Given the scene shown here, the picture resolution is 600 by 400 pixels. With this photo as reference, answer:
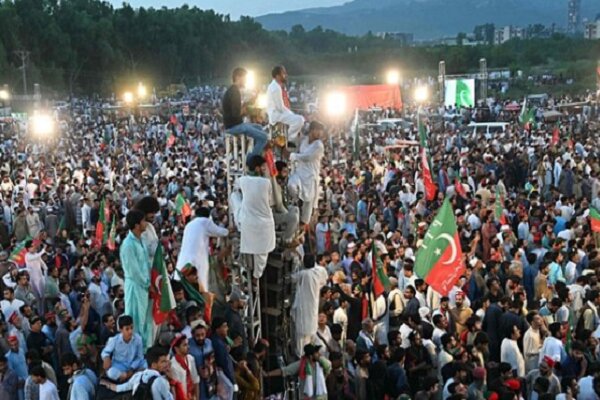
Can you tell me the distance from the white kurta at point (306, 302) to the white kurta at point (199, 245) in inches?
37.1

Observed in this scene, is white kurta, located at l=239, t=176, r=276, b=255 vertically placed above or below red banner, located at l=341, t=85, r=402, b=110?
above

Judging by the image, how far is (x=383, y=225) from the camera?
13312 millimetres

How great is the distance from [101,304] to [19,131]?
25.0 meters

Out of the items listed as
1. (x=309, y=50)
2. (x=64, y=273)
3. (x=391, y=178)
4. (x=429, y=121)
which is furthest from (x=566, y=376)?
(x=309, y=50)

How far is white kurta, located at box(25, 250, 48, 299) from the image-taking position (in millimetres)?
10586

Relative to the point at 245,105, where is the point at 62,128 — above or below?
below

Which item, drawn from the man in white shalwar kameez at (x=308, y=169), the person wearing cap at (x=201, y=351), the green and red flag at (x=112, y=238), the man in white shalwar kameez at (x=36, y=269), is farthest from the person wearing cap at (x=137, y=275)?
the green and red flag at (x=112, y=238)

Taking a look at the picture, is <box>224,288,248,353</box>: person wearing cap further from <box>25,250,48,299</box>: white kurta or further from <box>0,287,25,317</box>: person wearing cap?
<box>25,250,48,299</box>: white kurta

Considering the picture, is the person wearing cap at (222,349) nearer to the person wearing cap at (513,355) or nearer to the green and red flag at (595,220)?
the person wearing cap at (513,355)

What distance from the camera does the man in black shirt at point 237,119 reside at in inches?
305

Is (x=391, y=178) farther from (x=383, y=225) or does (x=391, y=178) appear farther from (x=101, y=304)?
(x=101, y=304)

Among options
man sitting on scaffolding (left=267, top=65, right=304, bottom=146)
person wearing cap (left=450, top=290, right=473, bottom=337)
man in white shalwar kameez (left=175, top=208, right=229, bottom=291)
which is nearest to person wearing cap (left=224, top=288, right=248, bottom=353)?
man in white shalwar kameez (left=175, top=208, right=229, bottom=291)

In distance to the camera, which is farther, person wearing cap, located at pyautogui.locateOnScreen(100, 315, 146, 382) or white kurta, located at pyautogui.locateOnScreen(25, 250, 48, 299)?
white kurta, located at pyautogui.locateOnScreen(25, 250, 48, 299)

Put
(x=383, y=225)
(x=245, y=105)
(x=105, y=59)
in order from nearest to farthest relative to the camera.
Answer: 1. (x=245, y=105)
2. (x=383, y=225)
3. (x=105, y=59)
